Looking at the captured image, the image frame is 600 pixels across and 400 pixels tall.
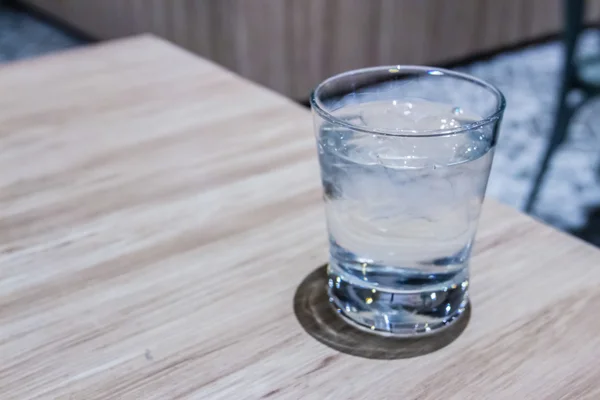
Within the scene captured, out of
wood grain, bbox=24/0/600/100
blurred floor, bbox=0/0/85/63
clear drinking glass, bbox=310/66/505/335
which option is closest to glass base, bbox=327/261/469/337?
clear drinking glass, bbox=310/66/505/335

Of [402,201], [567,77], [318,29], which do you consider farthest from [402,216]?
[318,29]

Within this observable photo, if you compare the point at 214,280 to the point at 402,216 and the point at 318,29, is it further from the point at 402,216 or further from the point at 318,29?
the point at 318,29

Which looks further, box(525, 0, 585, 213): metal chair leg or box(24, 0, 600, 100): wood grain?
box(24, 0, 600, 100): wood grain

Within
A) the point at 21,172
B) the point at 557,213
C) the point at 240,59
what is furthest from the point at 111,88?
the point at 240,59

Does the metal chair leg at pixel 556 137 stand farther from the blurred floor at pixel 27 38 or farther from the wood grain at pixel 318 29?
the blurred floor at pixel 27 38

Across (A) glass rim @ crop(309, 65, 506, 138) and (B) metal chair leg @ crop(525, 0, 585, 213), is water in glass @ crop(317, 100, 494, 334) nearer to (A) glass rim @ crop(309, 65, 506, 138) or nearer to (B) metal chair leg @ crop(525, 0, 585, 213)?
(A) glass rim @ crop(309, 65, 506, 138)

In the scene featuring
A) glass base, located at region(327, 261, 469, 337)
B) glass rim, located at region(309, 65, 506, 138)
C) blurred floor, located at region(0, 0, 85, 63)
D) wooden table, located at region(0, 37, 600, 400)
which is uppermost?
glass rim, located at region(309, 65, 506, 138)

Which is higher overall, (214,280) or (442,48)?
(214,280)
